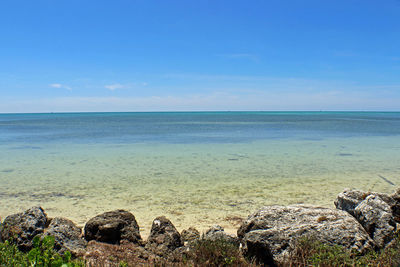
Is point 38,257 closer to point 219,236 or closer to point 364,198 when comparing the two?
point 219,236

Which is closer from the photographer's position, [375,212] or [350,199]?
[375,212]

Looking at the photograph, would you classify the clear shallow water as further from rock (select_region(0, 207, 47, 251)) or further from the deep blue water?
the deep blue water

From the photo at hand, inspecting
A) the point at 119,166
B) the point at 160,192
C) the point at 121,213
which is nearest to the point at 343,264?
the point at 121,213

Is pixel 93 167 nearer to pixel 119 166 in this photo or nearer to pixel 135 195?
pixel 119 166

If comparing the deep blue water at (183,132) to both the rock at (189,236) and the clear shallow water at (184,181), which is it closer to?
the clear shallow water at (184,181)

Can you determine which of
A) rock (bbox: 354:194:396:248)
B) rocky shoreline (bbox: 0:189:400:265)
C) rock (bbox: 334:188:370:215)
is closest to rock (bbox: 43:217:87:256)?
rocky shoreline (bbox: 0:189:400:265)

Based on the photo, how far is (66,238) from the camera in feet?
18.1

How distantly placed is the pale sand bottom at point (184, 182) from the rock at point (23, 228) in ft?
7.07

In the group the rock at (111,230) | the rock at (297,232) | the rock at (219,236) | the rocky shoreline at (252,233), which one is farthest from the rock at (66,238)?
the rock at (297,232)

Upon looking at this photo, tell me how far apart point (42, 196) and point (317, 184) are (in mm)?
9412

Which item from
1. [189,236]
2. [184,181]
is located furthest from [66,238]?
[184,181]

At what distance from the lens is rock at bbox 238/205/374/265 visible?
4.71 m

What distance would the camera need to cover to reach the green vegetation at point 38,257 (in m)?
3.72

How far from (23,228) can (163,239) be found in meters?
2.50
